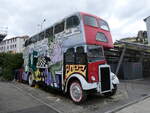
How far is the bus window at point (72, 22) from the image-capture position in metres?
7.24

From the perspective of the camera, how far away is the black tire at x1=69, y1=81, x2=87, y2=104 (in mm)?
6590

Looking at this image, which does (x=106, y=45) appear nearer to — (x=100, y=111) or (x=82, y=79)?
(x=82, y=79)

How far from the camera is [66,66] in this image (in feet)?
25.2

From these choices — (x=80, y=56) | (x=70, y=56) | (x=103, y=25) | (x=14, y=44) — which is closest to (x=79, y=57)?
(x=80, y=56)

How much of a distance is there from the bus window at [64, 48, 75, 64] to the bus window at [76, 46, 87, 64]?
0.29 metres

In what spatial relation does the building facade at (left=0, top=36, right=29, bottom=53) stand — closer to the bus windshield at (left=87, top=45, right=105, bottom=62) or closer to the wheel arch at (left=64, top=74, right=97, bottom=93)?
the wheel arch at (left=64, top=74, right=97, bottom=93)

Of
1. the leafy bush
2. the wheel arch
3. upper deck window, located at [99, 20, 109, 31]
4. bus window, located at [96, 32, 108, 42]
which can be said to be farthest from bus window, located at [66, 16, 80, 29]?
the leafy bush

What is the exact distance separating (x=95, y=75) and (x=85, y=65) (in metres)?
0.66

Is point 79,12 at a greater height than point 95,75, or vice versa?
point 79,12

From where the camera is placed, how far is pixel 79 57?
276 inches

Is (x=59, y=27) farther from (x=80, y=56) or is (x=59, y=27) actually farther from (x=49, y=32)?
(x=80, y=56)

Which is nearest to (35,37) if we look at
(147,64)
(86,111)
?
(86,111)

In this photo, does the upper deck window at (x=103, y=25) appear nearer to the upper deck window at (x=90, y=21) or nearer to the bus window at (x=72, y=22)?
the upper deck window at (x=90, y=21)

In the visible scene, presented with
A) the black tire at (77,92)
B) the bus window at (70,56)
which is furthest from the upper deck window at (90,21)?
the black tire at (77,92)
